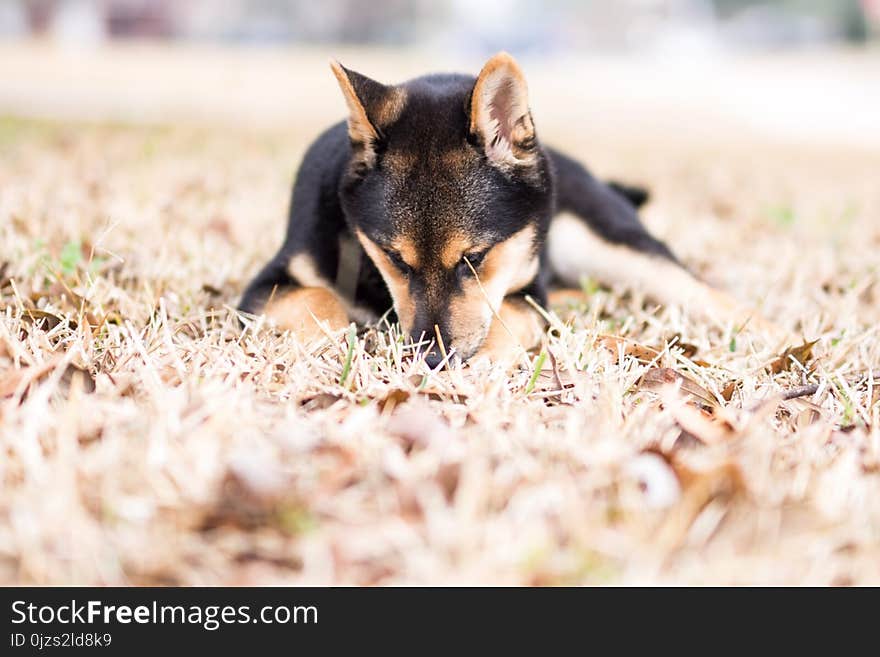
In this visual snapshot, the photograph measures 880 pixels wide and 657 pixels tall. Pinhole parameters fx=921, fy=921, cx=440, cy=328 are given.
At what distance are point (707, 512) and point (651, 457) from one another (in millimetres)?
280

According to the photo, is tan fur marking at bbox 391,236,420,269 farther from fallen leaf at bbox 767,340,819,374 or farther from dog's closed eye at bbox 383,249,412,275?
fallen leaf at bbox 767,340,819,374

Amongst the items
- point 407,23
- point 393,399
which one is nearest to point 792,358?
point 393,399

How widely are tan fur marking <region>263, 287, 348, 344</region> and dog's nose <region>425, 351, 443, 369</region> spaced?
0.45m

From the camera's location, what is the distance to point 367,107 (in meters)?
3.61

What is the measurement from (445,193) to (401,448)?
4.44 ft

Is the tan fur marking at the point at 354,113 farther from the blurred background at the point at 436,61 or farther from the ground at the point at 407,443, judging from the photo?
the blurred background at the point at 436,61

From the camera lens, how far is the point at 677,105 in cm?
2278

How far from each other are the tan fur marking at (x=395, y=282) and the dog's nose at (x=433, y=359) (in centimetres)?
20

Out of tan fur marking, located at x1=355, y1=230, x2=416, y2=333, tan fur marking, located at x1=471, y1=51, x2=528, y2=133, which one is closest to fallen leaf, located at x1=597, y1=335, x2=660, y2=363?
tan fur marking, located at x1=355, y1=230, x2=416, y2=333

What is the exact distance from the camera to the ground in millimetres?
2039

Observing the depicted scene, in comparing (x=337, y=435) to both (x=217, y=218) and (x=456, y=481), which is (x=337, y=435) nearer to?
(x=456, y=481)

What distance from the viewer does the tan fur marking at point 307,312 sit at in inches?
144
